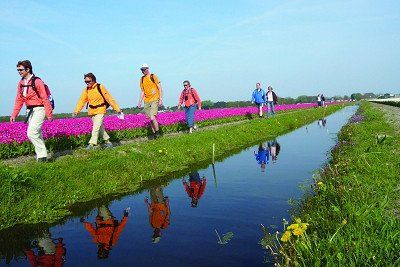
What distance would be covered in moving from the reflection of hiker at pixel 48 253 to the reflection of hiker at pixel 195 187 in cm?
262

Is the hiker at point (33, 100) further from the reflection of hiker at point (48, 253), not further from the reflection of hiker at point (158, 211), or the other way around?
the reflection of hiker at point (48, 253)

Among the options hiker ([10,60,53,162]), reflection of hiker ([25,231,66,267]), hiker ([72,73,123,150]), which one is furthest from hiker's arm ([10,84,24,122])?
Answer: reflection of hiker ([25,231,66,267])

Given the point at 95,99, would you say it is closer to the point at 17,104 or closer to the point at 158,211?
the point at 17,104

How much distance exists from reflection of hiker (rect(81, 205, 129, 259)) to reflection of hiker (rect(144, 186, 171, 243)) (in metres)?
0.47

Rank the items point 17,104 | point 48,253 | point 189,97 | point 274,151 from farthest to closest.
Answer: point 189,97 < point 274,151 < point 17,104 < point 48,253

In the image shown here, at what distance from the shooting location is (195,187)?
29.2 ft

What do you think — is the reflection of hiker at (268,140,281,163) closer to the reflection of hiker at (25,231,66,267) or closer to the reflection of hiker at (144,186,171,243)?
the reflection of hiker at (144,186,171,243)

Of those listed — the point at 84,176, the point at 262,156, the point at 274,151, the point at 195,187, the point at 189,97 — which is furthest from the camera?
the point at 189,97

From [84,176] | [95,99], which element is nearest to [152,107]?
[95,99]

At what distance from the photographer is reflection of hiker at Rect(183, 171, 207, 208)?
26.1 ft

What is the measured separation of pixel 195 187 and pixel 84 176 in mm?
2505

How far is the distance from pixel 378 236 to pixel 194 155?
9.40 m

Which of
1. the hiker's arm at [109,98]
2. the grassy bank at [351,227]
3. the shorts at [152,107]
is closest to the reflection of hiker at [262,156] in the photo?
the shorts at [152,107]

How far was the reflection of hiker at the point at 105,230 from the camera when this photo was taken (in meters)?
5.30
